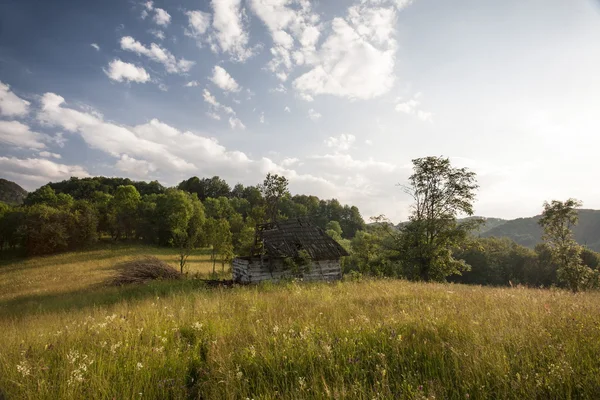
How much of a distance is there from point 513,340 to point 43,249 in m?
57.6

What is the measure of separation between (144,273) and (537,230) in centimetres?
17985

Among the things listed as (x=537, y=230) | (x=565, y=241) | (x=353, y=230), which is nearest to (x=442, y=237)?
(x=565, y=241)

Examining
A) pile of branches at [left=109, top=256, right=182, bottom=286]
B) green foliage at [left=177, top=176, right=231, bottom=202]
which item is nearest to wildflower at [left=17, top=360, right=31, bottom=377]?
pile of branches at [left=109, top=256, right=182, bottom=286]

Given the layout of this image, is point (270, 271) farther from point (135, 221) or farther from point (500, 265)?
point (500, 265)

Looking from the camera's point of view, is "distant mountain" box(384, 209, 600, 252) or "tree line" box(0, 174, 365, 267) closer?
"tree line" box(0, 174, 365, 267)

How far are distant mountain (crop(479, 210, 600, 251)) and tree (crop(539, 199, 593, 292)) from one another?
91687 millimetres

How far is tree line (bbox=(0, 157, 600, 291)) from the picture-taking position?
2131cm

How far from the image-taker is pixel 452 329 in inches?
153

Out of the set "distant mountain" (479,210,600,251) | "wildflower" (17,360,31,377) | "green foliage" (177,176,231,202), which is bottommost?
"wildflower" (17,360,31,377)

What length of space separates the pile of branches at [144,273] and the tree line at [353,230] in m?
2.55

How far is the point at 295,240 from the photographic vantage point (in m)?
20.1

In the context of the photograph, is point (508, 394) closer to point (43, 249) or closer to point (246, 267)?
point (246, 267)

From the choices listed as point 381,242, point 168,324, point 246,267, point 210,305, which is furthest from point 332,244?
point 168,324

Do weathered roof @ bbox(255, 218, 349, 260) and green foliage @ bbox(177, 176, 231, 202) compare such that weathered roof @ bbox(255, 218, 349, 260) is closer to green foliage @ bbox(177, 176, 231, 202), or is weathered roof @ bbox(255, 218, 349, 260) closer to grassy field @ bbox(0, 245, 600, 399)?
grassy field @ bbox(0, 245, 600, 399)
